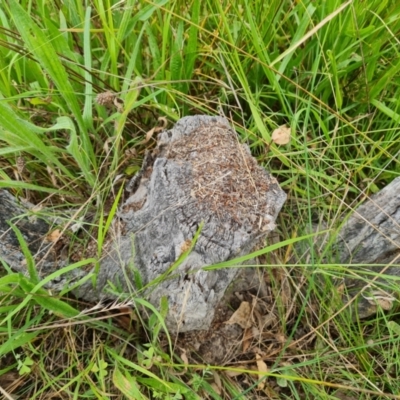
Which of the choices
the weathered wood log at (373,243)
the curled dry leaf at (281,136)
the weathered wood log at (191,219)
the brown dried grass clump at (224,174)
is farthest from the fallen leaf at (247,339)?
the curled dry leaf at (281,136)

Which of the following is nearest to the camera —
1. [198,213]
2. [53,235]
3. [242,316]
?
[198,213]

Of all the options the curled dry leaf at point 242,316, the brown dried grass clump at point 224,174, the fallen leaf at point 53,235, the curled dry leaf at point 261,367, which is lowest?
the curled dry leaf at point 261,367

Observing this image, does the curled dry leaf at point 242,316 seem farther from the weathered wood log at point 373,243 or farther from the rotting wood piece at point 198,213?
the weathered wood log at point 373,243

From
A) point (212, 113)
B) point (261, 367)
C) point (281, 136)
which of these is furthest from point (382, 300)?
point (212, 113)

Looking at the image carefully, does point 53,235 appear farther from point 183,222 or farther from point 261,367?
point 261,367

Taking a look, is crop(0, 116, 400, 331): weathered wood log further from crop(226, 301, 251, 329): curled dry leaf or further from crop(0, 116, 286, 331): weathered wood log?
crop(226, 301, 251, 329): curled dry leaf

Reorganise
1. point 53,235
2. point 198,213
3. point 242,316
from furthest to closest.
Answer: point 242,316, point 53,235, point 198,213
